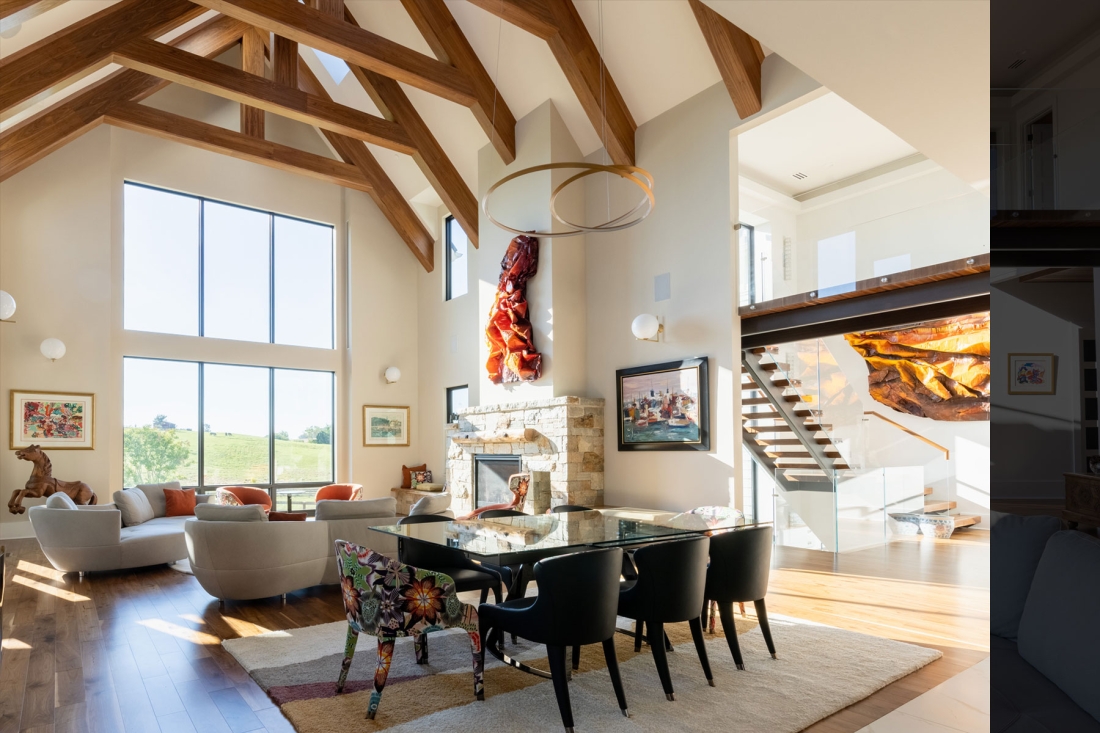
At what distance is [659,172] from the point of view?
27.2 feet

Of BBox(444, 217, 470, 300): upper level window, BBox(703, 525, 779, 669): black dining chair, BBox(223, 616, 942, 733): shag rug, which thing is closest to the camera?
BBox(223, 616, 942, 733): shag rug

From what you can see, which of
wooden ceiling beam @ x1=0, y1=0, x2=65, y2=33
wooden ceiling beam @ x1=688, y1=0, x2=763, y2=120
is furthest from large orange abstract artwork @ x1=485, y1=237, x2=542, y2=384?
wooden ceiling beam @ x1=0, y1=0, x2=65, y2=33

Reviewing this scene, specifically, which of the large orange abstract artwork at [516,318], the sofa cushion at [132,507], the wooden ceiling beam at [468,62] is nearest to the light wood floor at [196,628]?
the sofa cushion at [132,507]

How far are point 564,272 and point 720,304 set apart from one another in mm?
2337

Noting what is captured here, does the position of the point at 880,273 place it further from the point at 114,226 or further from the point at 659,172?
the point at 114,226

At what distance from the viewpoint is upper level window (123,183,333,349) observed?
10.4m

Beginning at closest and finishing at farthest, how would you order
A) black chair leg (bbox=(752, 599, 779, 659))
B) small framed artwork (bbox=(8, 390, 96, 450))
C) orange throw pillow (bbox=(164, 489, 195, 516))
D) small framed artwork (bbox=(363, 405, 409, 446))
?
black chair leg (bbox=(752, 599, 779, 659))
orange throw pillow (bbox=(164, 489, 195, 516))
small framed artwork (bbox=(8, 390, 96, 450))
small framed artwork (bbox=(363, 405, 409, 446))

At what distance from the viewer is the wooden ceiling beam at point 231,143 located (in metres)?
9.14

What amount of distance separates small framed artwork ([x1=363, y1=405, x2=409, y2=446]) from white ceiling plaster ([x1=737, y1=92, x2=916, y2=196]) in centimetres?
688

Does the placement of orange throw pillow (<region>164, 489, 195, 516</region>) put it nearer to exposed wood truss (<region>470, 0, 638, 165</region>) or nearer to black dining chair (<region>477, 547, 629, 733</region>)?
exposed wood truss (<region>470, 0, 638, 165</region>)

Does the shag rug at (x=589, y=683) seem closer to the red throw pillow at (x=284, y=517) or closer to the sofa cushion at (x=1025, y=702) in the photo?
the red throw pillow at (x=284, y=517)

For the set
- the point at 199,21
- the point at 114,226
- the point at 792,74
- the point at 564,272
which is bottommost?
the point at 564,272

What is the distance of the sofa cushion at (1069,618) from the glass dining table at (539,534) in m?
2.70

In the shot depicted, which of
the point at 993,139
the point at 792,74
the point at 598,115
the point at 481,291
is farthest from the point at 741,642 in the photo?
the point at 481,291
